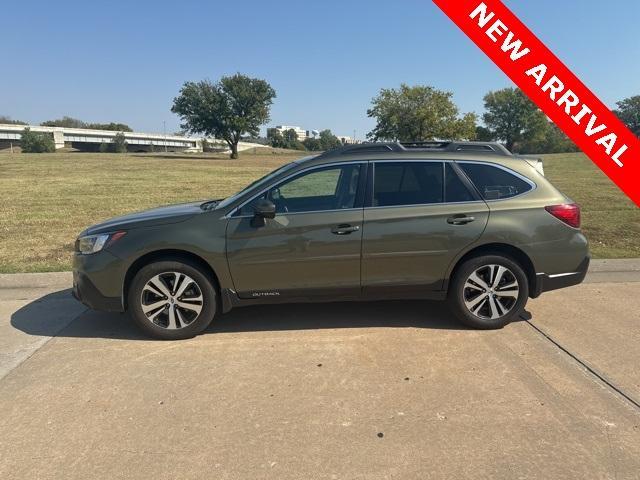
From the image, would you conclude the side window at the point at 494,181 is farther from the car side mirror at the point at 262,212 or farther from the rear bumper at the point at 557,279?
the car side mirror at the point at 262,212

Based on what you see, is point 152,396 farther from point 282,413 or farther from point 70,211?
point 70,211

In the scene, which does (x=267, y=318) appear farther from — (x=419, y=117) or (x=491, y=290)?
(x=419, y=117)

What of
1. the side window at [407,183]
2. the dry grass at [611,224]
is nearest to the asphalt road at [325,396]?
the side window at [407,183]

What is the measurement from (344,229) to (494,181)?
149 cm

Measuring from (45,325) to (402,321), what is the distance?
343 centimetres

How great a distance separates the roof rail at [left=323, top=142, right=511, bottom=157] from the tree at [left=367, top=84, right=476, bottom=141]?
45.2m

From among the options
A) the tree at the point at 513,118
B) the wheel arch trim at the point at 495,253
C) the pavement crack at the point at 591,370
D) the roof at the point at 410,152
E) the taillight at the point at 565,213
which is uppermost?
the tree at the point at 513,118

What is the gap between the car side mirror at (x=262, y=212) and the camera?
158 inches

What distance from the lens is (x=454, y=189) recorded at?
4324 mm

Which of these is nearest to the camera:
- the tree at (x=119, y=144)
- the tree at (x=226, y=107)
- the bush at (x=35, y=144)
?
the tree at (x=226, y=107)

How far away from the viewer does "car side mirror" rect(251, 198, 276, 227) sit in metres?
4.02

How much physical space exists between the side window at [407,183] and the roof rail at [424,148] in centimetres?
20

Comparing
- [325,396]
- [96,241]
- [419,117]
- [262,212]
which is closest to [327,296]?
[262,212]

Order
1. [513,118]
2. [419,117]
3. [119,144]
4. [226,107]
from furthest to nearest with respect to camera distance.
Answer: [119,144] → [513,118] → [226,107] → [419,117]
